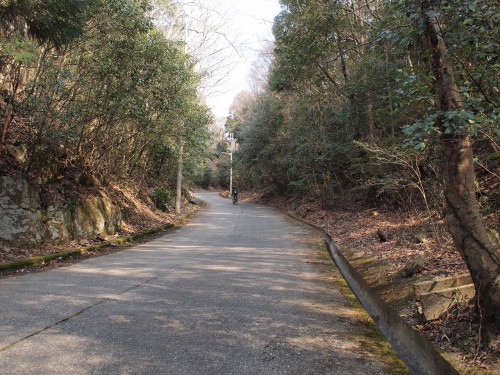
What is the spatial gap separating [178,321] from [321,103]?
19.0 m

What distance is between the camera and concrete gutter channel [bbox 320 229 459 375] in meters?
4.01

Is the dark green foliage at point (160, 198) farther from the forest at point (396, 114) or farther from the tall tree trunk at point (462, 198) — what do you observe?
the tall tree trunk at point (462, 198)

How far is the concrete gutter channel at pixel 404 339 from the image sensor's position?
4.01 metres

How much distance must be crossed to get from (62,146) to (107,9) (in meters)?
5.21

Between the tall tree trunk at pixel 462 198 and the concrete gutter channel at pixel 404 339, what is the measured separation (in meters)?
0.56

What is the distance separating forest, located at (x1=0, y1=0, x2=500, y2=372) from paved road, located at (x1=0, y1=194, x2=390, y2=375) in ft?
6.84

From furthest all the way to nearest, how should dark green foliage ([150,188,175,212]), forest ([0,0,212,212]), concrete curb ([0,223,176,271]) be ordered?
dark green foliage ([150,188,175,212]) < forest ([0,0,212,212]) < concrete curb ([0,223,176,271])

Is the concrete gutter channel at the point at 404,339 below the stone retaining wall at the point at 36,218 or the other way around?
below

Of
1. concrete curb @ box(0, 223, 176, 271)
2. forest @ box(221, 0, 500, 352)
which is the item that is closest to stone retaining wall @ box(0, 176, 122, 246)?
concrete curb @ box(0, 223, 176, 271)

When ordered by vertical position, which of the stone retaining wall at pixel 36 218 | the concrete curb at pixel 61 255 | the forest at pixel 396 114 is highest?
the forest at pixel 396 114

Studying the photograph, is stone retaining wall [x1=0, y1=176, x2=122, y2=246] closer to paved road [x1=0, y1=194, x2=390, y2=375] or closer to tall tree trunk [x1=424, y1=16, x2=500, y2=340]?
paved road [x1=0, y1=194, x2=390, y2=375]

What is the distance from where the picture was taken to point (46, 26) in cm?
926

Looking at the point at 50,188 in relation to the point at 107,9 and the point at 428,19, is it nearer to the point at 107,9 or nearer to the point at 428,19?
the point at 107,9

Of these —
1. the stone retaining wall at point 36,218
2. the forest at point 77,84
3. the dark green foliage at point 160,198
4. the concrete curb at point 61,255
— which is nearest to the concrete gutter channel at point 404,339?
the concrete curb at point 61,255
